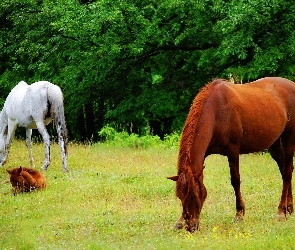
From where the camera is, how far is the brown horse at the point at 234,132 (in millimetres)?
8523

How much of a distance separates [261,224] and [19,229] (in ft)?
Answer: 12.0

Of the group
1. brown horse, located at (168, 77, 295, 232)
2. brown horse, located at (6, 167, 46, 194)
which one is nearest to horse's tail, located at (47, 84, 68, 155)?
brown horse, located at (6, 167, 46, 194)

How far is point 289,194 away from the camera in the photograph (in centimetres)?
1020

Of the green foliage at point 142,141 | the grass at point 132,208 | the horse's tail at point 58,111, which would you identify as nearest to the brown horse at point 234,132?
the grass at point 132,208

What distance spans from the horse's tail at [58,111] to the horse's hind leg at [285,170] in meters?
5.84

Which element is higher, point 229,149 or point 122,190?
point 229,149

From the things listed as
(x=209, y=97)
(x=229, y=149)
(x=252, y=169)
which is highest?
(x=209, y=97)

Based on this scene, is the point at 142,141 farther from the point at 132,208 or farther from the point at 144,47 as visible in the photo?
the point at 132,208

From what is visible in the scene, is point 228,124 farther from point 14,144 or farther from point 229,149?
point 14,144

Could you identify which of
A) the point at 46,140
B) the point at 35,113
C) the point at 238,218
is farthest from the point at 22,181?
the point at 238,218

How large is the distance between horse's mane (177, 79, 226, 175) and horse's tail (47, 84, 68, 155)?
6.16 meters

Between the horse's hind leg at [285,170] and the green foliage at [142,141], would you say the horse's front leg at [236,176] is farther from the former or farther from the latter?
the green foliage at [142,141]

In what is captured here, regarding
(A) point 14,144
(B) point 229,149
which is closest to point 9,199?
(B) point 229,149

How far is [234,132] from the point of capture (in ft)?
30.6
